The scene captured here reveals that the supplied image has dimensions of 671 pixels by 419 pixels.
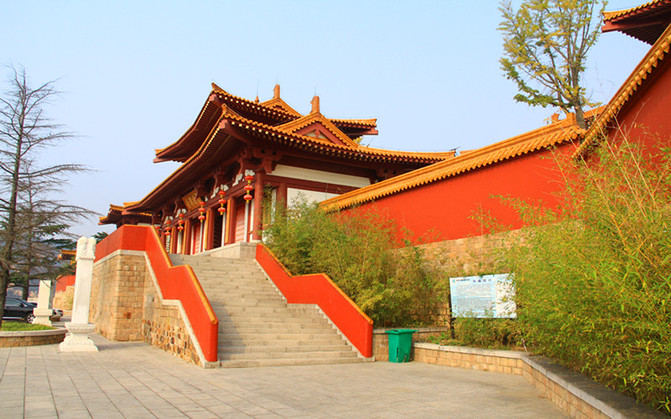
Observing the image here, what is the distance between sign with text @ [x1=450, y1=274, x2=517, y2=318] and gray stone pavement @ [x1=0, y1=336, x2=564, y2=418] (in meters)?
0.92

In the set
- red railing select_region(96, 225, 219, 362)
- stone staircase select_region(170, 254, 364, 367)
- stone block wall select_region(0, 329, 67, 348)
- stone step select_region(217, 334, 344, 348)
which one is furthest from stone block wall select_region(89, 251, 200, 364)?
stone step select_region(217, 334, 344, 348)

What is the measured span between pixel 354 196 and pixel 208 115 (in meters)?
5.73

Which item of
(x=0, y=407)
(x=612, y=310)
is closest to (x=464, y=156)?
(x=612, y=310)

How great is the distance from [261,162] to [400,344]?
267 inches

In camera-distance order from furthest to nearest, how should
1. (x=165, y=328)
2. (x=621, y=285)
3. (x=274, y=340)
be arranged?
(x=165, y=328) → (x=274, y=340) → (x=621, y=285)

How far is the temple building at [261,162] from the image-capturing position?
1253 centimetres

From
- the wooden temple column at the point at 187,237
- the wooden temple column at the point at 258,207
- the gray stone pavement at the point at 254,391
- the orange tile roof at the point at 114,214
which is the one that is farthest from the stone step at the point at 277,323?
the orange tile roof at the point at 114,214

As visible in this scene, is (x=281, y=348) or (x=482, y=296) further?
(x=281, y=348)

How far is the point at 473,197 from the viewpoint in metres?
8.88

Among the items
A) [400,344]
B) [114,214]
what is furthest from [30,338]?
[114,214]

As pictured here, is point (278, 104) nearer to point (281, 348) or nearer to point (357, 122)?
point (357, 122)

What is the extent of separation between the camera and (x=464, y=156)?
943 cm

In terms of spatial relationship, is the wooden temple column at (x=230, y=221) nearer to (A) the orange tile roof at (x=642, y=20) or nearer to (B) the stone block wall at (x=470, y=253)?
(B) the stone block wall at (x=470, y=253)

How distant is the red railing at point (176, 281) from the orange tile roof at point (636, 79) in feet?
18.0
